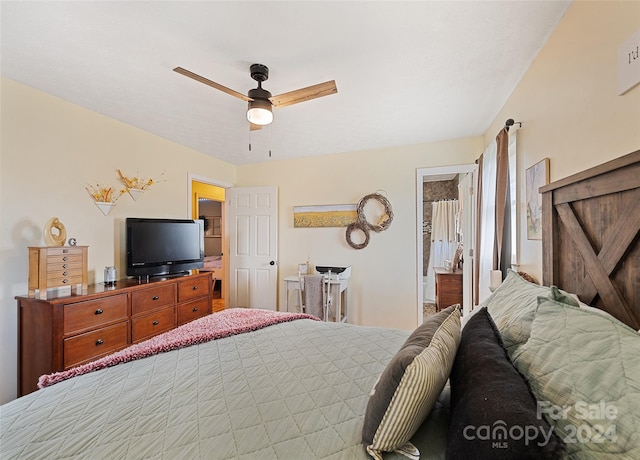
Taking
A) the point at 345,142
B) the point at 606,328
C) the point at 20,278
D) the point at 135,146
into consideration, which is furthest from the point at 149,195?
the point at 606,328

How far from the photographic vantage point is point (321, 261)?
4.01 m

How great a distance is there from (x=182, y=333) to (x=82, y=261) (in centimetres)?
134

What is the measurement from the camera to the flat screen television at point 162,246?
9.33ft

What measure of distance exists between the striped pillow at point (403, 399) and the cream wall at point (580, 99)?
1.09 m

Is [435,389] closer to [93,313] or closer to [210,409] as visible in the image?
[210,409]

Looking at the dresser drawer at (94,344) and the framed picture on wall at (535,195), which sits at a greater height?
the framed picture on wall at (535,195)

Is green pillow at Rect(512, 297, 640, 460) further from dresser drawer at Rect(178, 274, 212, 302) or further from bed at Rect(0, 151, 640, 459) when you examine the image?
dresser drawer at Rect(178, 274, 212, 302)

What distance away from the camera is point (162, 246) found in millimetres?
3094

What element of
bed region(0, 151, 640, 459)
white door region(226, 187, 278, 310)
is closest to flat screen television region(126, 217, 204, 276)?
white door region(226, 187, 278, 310)

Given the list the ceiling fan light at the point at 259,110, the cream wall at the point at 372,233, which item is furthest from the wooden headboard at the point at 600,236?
the cream wall at the point at 372,233

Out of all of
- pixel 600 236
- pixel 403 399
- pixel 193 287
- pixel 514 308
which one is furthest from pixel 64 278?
pixel 600 236

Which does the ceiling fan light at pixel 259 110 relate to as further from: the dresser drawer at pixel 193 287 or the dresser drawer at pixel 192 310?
the dresser drawer at pixel 192 310

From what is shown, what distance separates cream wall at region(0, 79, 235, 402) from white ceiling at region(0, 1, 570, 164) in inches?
8.1

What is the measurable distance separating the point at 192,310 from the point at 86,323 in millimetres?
1127
